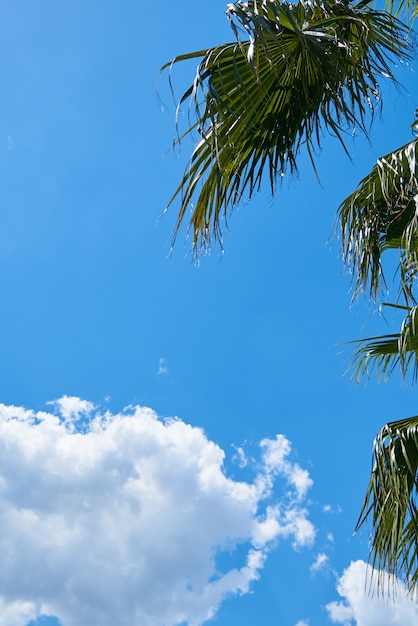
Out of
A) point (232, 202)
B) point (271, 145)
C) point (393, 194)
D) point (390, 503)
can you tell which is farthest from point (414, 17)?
point (390, 503)

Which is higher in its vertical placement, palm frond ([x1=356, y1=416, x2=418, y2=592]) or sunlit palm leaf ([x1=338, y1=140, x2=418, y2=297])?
sunlit palm leaf ([x1=338, y1=140, x2=418, y2=297])

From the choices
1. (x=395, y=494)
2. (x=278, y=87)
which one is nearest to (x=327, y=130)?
(x=278, y=87)

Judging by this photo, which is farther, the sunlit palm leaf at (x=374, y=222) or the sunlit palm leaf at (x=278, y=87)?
the sunlit palm leaf at (x=374, y=222)

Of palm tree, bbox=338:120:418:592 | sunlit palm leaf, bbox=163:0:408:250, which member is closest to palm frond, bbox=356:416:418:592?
palm tree, bbox=338:120:418:592

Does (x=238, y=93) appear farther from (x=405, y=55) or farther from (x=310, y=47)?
(x=405, y=55)

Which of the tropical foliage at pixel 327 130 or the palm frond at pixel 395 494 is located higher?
the tropical foliage at pixel 327 130

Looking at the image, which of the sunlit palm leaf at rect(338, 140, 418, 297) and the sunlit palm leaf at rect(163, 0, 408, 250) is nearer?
the sunlit palm leaf at rect(163, 0, 408, 250)

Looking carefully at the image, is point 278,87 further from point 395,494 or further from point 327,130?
point 395,494

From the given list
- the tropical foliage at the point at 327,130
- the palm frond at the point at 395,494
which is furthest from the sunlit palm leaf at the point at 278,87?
the palm frond at the point at 395,494

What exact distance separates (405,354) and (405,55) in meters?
1.55

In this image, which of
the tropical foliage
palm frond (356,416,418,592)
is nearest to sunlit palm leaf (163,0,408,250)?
the tropical foliage

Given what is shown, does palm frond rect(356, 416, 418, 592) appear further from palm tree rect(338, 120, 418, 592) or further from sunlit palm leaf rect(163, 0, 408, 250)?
sunlit palm leaf rect(163, 0, 408, 250)

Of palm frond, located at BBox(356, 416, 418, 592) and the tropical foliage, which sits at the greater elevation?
the tropical foliage

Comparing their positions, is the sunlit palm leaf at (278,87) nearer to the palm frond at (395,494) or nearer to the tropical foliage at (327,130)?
the tropical foliage at (327,130)
